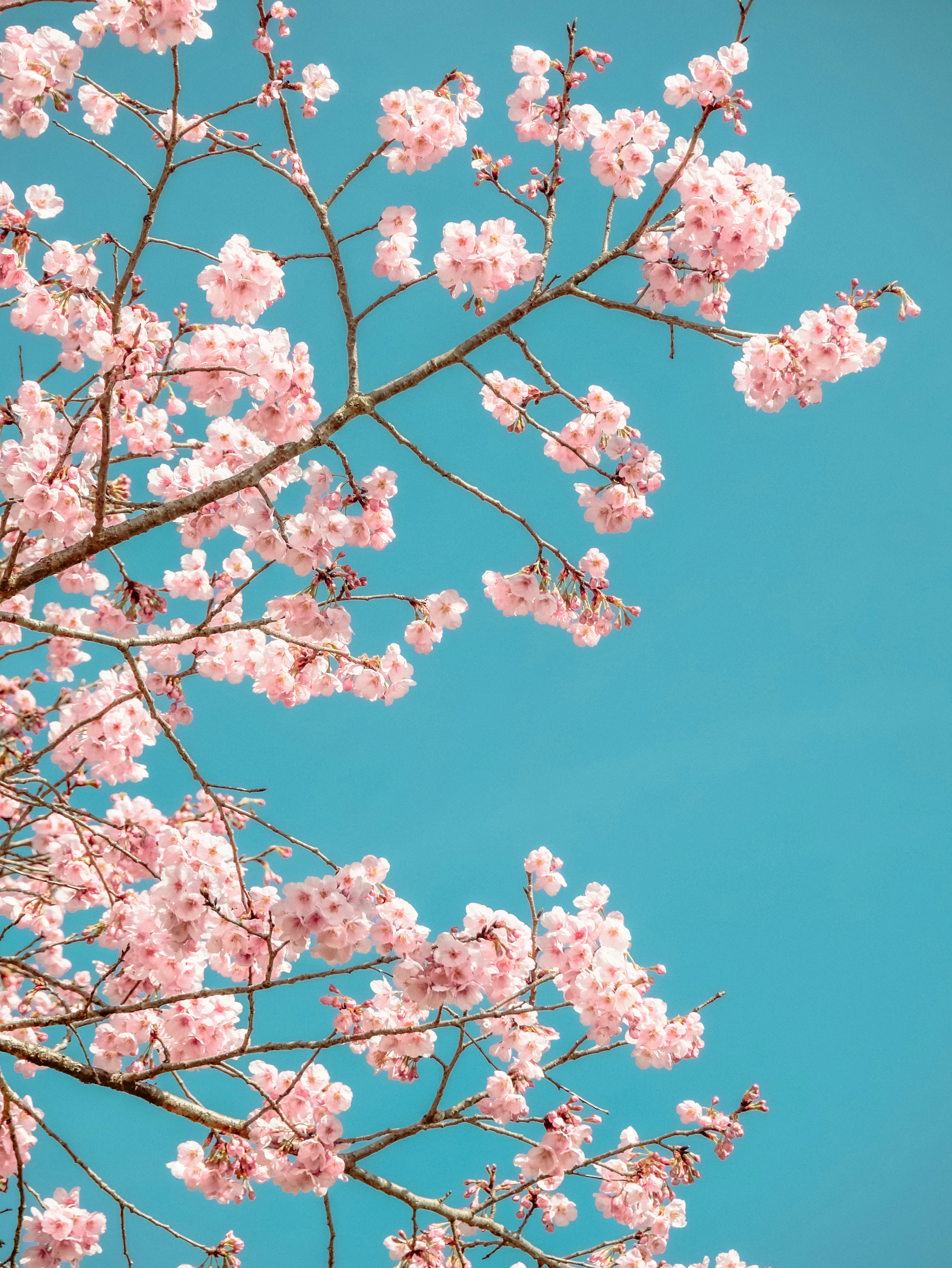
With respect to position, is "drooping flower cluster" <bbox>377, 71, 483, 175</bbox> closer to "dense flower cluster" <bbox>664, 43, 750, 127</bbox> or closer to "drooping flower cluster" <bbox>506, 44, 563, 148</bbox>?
"drooping flower cluster" <bbox>506, 44, 563, 148</bbox>

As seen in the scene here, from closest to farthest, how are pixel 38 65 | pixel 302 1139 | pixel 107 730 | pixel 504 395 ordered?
pixel 302 1139 → pixel 38 65 → pixel 504 395 → pixel 107 730

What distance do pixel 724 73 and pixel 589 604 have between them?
217cm

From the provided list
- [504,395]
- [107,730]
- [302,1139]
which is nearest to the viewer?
[302,1139]

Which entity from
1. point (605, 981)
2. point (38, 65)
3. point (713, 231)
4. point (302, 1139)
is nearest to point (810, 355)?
point (713, 231)

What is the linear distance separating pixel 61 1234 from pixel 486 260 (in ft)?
15.9

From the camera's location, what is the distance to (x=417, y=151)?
13.4ft

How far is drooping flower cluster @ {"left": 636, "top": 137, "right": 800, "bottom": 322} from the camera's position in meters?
3.69

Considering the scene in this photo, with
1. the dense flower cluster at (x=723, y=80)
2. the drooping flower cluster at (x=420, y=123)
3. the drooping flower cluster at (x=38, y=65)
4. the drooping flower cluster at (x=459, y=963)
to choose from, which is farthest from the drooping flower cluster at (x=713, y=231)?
the drooping flower cluster at (x=459, y=963)

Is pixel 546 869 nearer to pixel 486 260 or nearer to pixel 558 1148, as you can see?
pixel 558 1148

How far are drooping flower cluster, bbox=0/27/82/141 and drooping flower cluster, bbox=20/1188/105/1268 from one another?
15.7ft

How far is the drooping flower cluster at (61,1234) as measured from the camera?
436cm

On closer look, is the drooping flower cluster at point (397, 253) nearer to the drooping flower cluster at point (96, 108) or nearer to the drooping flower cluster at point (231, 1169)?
the drooping flower cluster at point (96, 108)

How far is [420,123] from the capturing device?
4035 millimetres

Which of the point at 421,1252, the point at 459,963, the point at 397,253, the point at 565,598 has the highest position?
the point at 397,253
